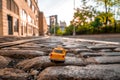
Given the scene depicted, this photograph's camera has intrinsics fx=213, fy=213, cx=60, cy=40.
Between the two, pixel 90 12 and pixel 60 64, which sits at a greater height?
pixel 90 12

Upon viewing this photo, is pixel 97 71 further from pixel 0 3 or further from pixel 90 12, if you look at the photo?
pixel 90 12

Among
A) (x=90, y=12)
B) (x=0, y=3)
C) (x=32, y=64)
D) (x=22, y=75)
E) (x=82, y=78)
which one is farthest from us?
(x=90, y=12)

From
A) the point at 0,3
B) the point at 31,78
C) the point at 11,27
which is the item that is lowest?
the point at 31,78

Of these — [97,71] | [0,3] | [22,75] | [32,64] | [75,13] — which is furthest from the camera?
[75,13]

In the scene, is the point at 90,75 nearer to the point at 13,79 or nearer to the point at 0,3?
the point at 13,79

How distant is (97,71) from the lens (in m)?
1.97

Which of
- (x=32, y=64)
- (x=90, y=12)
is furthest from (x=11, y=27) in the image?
(x=32, y=64)

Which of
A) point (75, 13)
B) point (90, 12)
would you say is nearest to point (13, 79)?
point (90, 12)

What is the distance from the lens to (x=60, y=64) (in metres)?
2.39

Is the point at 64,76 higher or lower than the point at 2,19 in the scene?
lower

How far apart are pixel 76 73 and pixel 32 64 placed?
0.63 m

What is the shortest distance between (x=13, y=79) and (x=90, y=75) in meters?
0.64

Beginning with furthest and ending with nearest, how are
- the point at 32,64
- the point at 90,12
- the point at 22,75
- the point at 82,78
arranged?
1. the point at 90,12
2. the point at 32,64
3. the point at 22,75
4. the point at 82,78

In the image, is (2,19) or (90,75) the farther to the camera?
(2,19)
